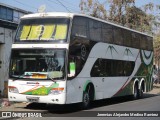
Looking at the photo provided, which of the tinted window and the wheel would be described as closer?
the wheel

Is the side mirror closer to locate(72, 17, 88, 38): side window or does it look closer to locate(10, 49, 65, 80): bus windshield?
locate(10, 49, 65, 80): bus windshield

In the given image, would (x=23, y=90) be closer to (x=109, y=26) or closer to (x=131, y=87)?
(x=109, y=26)

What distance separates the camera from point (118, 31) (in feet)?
65.9

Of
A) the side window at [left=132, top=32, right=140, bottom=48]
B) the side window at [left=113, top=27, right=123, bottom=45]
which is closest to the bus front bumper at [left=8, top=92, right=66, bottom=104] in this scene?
the side window at [left=113, top=27, right=123, bottom=45]

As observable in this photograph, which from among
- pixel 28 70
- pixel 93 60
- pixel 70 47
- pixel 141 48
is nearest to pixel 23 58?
pixel 28 70

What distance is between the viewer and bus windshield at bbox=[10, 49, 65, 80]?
14.1m

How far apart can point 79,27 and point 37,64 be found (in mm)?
2430

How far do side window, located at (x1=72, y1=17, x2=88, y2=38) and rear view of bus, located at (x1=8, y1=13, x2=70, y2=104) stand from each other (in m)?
0.44

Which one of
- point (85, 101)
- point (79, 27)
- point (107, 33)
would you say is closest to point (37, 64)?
point (79, 27)

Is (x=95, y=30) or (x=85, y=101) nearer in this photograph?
(x=85, y=101)

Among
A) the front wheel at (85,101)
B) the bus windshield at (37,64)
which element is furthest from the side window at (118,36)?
the bus windshield at (37,64)

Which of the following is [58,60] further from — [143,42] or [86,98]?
[143,42]

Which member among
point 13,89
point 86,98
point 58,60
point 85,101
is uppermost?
point 58,60

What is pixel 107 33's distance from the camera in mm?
18531
